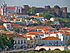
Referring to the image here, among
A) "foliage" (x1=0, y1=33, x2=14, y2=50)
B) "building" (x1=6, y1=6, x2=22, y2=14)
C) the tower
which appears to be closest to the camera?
"foliage" (x1=0, y1=33, x2=14, y2=50)

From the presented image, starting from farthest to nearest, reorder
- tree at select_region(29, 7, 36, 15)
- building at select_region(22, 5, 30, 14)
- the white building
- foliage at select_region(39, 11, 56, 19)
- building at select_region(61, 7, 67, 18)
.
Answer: building at select_region(61, 7, 67, 18)
tree at select_region(29, 7, 36, 15)
building at select_region(22, 5, 30, 14)
foliage at select_region(39, 11, 56, 19)
the white building

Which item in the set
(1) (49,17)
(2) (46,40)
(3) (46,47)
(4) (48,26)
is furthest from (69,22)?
(3) (46,47)

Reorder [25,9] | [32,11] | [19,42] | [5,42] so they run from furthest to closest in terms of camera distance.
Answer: [32,11]
[25,9]
[19,42]
[5,42]

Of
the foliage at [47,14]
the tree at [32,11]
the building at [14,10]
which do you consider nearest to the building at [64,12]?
the foliage at [47,14]

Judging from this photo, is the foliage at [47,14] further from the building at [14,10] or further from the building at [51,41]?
the building at [51,41]

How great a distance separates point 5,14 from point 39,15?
5.80 meters

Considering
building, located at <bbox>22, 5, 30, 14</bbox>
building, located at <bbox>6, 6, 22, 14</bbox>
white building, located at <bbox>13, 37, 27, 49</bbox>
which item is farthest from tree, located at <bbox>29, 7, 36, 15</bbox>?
white building, located at <bbox>13, 37, 27, 49</bbox>

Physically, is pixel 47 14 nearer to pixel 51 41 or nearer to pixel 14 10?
pixel 14 10

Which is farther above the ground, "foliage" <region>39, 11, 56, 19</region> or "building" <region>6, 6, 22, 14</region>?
"building" <region>6, 6, 22, 14</region>

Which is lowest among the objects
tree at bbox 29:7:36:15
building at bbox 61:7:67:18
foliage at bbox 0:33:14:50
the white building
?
building at bbox 61:7:67:18

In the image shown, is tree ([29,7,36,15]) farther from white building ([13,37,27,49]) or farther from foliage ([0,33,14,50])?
foliage ([0,33,14,50])

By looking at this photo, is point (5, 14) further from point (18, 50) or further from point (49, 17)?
point (18, 50)

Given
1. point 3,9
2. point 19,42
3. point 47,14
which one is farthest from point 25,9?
point 19,42

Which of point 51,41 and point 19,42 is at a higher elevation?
point 19,42
